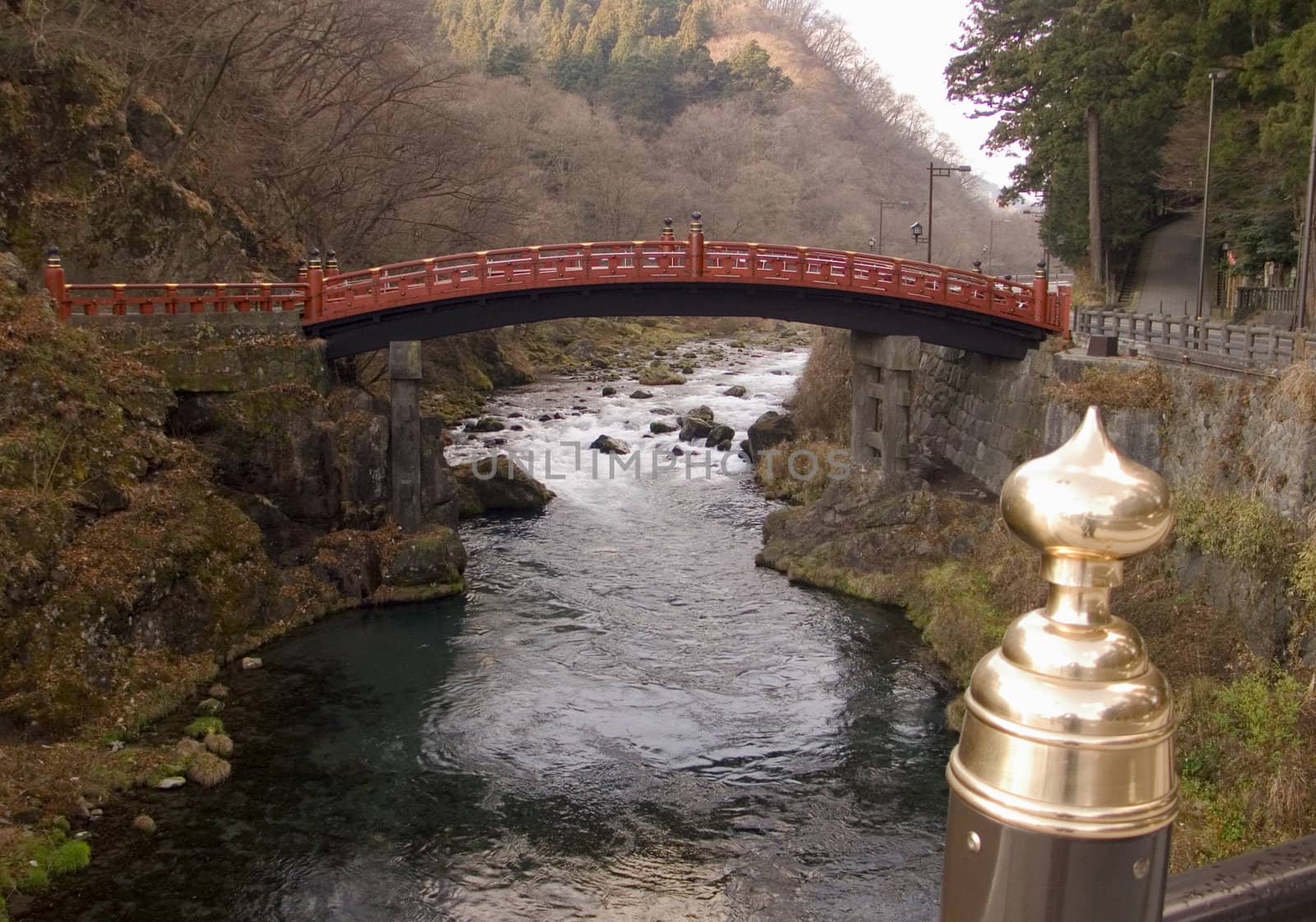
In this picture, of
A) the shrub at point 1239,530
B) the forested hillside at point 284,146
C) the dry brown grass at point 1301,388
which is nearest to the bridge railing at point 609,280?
the forested hillside at point 284,146

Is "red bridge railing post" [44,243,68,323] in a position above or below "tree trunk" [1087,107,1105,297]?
below

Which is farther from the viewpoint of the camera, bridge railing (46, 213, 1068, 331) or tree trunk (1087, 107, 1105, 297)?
tree trunk (1087, 107, 1105, 297)

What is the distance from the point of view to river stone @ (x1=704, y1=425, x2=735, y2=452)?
34.3 meters

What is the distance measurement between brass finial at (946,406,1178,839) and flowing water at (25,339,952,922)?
10.6m

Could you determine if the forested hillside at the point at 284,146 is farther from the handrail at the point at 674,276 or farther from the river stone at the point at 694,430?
the river stone at the point at 694,430

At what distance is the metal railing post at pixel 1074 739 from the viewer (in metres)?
1.40

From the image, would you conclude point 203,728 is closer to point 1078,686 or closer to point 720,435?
point 1078,686

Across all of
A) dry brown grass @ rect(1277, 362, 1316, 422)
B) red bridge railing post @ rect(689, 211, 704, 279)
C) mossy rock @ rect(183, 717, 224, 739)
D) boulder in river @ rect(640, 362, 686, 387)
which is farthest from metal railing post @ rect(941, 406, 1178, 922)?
boulder in river @ rect(640, 362, 686, 387)

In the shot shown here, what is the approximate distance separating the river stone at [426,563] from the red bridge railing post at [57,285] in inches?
286

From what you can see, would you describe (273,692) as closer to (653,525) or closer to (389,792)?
(389,792)

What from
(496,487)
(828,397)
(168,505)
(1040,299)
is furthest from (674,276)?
(168,505)

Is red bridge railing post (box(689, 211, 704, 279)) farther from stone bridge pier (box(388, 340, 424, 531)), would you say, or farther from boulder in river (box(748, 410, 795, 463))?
boulder in river (box(748, 410, 795, 463))

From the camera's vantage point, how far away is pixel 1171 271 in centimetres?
3678

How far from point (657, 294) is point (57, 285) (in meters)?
12.0
